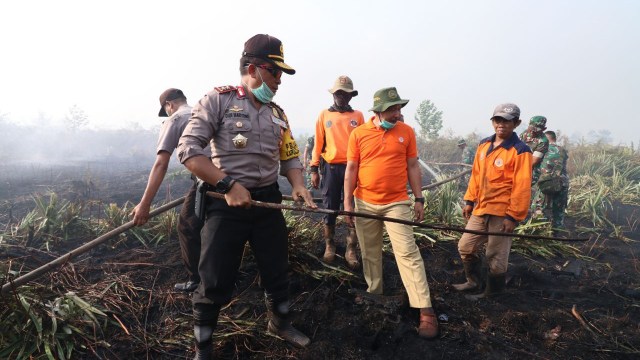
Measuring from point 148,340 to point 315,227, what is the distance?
2598mm

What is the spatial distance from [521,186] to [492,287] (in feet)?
3.91

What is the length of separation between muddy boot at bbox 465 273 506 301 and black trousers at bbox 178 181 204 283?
9.65ft

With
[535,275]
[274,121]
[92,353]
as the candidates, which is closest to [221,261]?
[274,121]

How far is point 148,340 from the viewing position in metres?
2.81

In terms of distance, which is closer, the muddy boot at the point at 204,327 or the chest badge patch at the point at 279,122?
the muddy boot at the point at 204,327

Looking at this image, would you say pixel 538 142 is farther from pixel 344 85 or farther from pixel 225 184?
pixel 225 184

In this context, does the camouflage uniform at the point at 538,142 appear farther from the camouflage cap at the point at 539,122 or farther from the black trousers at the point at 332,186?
the black trousers at the point at 332,186

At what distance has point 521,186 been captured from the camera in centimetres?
328

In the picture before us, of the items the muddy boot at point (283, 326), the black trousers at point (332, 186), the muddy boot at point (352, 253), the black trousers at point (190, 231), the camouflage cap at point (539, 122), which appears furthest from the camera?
the camouflage cap at point (539, 122)

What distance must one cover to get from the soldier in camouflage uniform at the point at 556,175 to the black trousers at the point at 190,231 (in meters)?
6.24

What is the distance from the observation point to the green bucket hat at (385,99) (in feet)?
10.4

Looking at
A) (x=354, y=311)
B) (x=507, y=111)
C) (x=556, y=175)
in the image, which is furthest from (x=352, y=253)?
(x=556, y=175)

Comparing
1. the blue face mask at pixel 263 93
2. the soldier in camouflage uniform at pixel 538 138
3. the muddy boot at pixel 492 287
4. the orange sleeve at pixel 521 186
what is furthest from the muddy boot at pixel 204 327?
the soldier in camouflage uniform at pixel 538 138

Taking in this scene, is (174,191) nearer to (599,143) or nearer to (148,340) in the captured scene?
(148,340)
